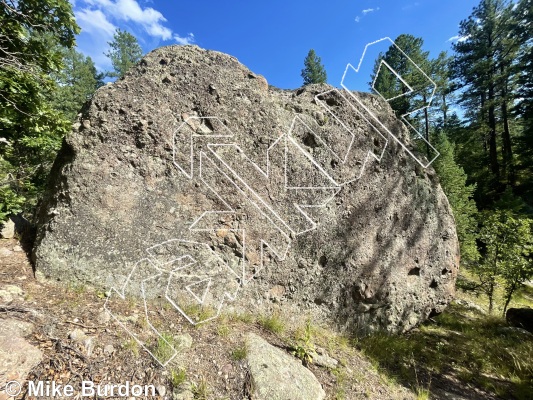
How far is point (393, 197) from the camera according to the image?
16.2 feet

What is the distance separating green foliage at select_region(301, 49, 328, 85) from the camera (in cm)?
2759

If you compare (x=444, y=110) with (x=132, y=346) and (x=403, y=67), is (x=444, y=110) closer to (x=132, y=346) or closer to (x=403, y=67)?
(x=403, y=67)

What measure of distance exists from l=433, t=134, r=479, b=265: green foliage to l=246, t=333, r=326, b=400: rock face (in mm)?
9005

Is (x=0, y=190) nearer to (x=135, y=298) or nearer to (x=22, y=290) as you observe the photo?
(x=22, y=290)

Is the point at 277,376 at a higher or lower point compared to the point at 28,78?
lower

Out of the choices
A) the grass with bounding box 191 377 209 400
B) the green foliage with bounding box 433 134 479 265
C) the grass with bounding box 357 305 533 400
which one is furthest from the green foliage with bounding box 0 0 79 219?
the green foliage with bounding box 433 134 479 265

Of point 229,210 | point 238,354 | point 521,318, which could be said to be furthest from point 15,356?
point 521,318

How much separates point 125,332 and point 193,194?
6.00ft

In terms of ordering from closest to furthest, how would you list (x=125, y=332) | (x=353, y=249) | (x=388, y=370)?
(x=125, y=332) < (x=388, y=370) < (x=353, y=249)

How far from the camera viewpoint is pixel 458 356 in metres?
4.79

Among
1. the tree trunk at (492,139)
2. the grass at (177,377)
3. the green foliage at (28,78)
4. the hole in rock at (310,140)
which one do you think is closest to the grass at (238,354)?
the grass at (177,377)

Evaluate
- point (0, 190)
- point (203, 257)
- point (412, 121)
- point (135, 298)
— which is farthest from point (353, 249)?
point (412, 121)

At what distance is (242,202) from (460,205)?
10370 mm

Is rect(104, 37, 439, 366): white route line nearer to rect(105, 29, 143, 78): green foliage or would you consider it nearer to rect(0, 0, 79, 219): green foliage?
rect(0, 0, 79, 219): green foliage
